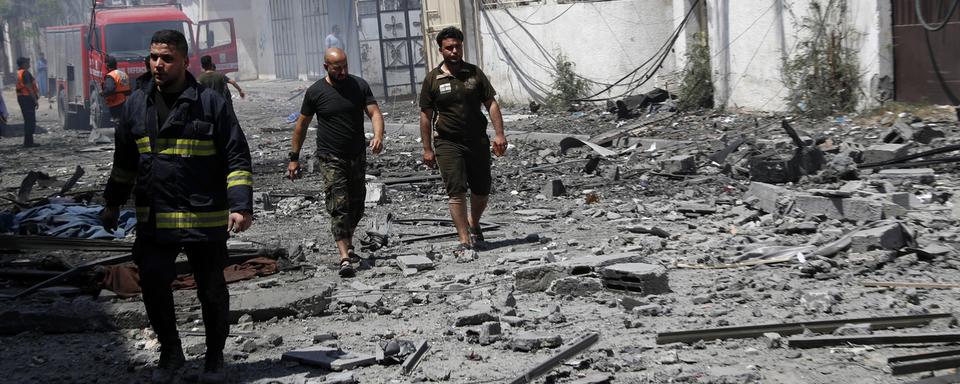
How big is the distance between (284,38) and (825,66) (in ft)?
110

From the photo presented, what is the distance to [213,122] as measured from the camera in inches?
202

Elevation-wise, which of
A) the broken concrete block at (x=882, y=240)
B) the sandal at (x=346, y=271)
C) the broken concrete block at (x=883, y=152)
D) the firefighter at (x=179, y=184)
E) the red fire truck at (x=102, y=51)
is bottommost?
the sandal at (x=346, y=271)

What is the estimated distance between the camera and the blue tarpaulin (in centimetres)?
978

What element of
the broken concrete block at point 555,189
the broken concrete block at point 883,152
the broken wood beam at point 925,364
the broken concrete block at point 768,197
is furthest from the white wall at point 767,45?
the broken wood beam at point 925,364

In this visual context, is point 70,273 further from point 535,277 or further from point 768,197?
point 768,197

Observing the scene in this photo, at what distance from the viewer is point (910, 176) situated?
9.86 meters

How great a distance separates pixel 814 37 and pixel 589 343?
36.2 feet

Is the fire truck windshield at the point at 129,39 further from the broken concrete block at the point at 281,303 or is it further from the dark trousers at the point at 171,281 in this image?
the dark trousers at the point at 171,281

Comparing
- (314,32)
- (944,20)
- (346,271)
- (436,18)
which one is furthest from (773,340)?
(314,32)

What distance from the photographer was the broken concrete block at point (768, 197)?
9.05 m

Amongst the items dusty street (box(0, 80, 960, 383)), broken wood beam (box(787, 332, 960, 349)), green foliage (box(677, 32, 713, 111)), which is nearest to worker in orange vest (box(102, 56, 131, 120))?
dusty street (box(0, 80, 960, 383))

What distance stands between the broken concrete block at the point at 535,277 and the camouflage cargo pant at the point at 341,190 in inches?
70.1

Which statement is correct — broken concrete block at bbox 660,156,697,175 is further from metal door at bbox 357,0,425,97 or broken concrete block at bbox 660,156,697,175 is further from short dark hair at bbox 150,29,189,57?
metal door at bbox 357,0,425,97

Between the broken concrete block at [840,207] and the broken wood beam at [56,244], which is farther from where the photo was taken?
the broken wood beam at [56,244]
